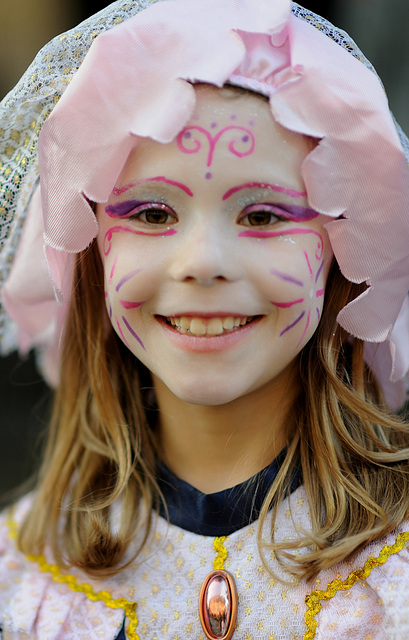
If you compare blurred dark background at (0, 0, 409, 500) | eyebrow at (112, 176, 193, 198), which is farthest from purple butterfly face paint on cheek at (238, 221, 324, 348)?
blurred dark background at (0, 0, 409, 500)

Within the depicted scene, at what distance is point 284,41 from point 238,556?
0.91 metres

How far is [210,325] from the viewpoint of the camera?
1294mm

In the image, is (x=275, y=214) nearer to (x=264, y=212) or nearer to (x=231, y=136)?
(x=264, y=212)

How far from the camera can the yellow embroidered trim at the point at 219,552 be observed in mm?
1406

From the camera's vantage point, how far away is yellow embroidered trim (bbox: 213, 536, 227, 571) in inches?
55.4

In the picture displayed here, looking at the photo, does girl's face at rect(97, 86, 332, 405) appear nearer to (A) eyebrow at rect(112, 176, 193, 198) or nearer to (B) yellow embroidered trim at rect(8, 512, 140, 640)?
(A) eyebrow at rect(112, 176, 193, 198)

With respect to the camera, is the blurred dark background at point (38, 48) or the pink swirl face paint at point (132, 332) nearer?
the pink swirl face paint at point (132, 332)

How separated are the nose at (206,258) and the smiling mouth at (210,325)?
79 millimetres

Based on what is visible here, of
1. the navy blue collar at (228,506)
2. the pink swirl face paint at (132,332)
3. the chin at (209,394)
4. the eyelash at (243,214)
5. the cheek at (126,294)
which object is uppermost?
the eyelash at (243,214)

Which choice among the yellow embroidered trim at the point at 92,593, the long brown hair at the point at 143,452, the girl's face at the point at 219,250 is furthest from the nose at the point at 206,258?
the yellow embroidered trim at the point at 92,593

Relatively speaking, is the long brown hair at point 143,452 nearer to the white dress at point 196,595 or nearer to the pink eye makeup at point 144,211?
the white dress at point 196,595

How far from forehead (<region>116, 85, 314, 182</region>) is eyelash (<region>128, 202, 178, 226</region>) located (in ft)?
0.19

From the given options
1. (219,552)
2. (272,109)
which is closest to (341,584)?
(219,552)

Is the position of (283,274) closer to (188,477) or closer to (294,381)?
(294,381)
